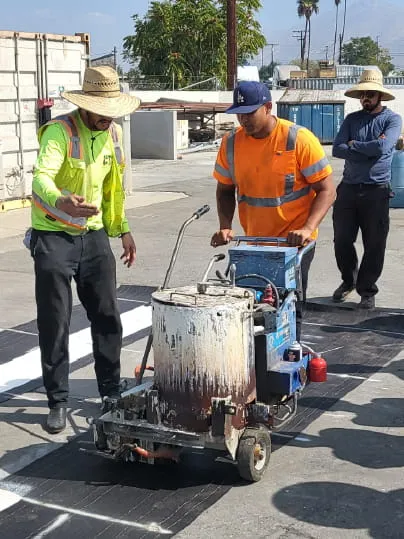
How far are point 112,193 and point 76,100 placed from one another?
2.10ft

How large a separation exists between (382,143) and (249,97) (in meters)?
2.95

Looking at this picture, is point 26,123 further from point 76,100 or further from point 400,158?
point 76,100

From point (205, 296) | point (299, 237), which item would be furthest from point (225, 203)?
point (205, 296)

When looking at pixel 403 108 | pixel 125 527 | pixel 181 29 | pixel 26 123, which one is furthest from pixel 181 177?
pixel 181 29

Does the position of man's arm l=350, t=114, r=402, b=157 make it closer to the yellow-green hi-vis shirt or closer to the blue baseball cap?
the blue baseball cap

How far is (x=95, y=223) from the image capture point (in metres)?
4.89

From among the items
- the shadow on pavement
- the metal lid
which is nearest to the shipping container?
the metal lid

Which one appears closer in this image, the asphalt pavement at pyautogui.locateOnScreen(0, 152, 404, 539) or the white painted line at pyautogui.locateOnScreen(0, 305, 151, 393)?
the asphalt pavement at pyautogui.locateOnScreen(0, 152, 404, 539)

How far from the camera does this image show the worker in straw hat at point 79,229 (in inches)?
183

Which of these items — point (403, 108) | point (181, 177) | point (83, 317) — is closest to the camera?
point (83, 317)

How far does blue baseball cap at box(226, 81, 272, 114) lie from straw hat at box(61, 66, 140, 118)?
610 millimetres

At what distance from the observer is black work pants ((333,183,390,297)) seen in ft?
24.9

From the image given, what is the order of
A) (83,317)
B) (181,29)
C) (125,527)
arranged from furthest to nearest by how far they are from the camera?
(181,29) → (83,317) → (125,527)

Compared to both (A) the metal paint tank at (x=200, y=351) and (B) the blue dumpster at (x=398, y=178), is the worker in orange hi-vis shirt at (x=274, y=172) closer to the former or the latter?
(A) the metal paint tank at (x=200, y=351)
